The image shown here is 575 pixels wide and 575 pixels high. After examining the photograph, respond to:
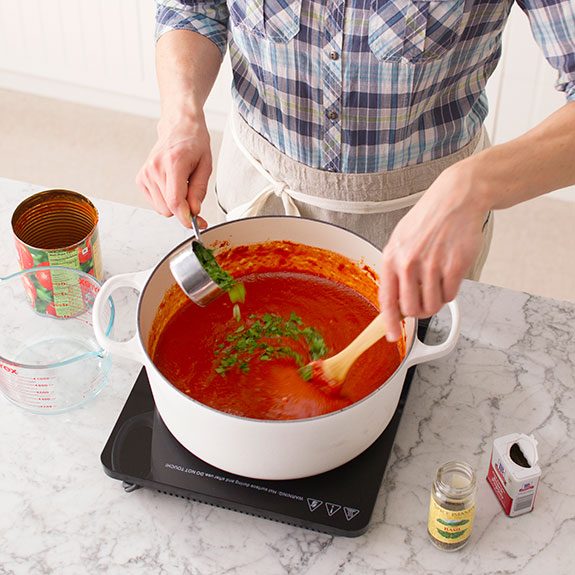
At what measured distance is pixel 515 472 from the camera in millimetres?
1142

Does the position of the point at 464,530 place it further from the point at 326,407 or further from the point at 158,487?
the point at 158,487

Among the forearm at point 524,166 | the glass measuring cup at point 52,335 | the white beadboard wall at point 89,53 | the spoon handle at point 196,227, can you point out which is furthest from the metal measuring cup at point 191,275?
the white beadboard wall at point 89,53

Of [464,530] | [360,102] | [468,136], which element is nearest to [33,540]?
[464,530]

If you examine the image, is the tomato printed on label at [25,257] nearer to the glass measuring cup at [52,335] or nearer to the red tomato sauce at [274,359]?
→ the glass measuring cup at [52,335]

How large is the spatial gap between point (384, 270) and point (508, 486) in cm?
33

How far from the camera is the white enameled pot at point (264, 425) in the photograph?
1071 millimetres

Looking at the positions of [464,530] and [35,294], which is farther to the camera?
[35,294]

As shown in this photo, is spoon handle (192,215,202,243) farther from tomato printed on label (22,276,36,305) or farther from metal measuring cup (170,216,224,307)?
tomato printed on label (22,276,36,305)

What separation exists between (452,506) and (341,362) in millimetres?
228

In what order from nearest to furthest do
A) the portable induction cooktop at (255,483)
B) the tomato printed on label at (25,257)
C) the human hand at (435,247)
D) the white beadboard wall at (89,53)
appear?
the human hand at (435,247)
the portable induction cooktop at (255,483)
the tomato printed on label at (25,257)
the white beadboard wall at (89,53)

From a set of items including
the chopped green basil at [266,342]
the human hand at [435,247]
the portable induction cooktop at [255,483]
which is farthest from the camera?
the chopped green basil at [266,342]

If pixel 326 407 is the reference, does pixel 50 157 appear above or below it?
below

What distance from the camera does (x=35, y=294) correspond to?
1.44 meters

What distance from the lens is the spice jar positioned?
1109mm
